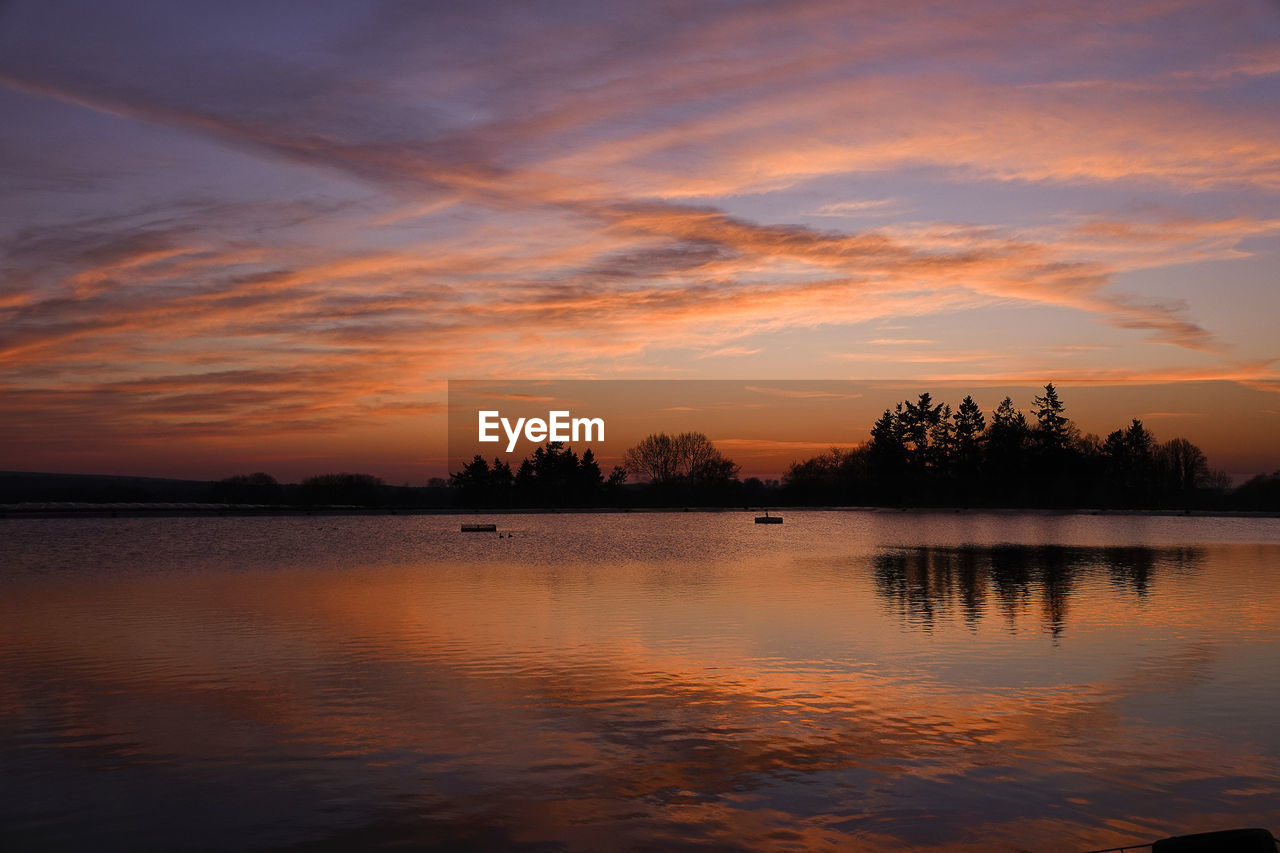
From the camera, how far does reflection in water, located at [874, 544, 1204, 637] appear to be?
33062mm

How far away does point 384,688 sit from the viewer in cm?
2014

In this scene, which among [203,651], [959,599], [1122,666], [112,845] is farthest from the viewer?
[959,599]

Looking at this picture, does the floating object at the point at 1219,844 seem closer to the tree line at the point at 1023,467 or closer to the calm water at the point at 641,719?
the calm water at the point at 641,719

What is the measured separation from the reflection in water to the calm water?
0.41 m

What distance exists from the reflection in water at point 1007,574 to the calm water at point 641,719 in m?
0.41

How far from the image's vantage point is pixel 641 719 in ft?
56.5

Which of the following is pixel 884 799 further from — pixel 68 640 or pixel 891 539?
pixel 891 539

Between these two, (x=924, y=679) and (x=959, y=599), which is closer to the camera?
(x=924, y=679)

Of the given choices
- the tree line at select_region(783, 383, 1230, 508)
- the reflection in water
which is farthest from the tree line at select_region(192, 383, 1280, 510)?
the reflection in water

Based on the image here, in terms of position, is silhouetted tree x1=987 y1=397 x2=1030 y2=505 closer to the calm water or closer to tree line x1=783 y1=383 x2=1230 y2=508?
tree line x1=783 y1=383 x2=1230 y2=508

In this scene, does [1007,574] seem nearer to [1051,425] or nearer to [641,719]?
[641,719]

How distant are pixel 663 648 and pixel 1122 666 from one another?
10.3m

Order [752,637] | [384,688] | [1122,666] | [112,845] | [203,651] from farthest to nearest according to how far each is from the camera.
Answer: [752,637]
[203,651]
[1122,666]
[384,688]
[112,845]

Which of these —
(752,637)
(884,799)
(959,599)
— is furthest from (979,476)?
(884,799)
